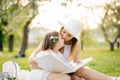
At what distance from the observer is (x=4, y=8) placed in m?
15.9

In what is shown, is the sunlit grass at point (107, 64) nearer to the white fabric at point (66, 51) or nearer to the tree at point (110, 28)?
the white fabric at point (66, 51)

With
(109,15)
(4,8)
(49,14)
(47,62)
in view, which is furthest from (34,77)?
(109,15)

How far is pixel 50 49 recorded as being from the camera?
5418 millimetres

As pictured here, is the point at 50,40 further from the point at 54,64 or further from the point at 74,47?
the point at 74,47

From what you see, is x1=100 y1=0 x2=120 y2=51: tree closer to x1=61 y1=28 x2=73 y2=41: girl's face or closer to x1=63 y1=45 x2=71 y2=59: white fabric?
x1=63 y1=45 x2=71 y2=59: white fabric

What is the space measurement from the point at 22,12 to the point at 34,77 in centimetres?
1208

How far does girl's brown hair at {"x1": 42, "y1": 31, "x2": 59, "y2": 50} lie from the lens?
5.38 meters

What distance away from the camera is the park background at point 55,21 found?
49.2 feet

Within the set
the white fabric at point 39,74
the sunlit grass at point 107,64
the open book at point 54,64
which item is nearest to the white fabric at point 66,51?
the open book at point 54,64

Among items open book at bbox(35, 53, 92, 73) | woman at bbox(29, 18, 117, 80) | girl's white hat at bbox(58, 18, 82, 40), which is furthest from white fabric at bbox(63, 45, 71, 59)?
open book at bbox(35, 53, 92, 73)

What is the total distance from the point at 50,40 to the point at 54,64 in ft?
1.18

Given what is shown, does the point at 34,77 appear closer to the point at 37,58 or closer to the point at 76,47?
the point at 37,58

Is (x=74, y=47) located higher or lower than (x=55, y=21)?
higher

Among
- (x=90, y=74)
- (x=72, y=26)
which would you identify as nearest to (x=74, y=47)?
(x=72, y=26)
